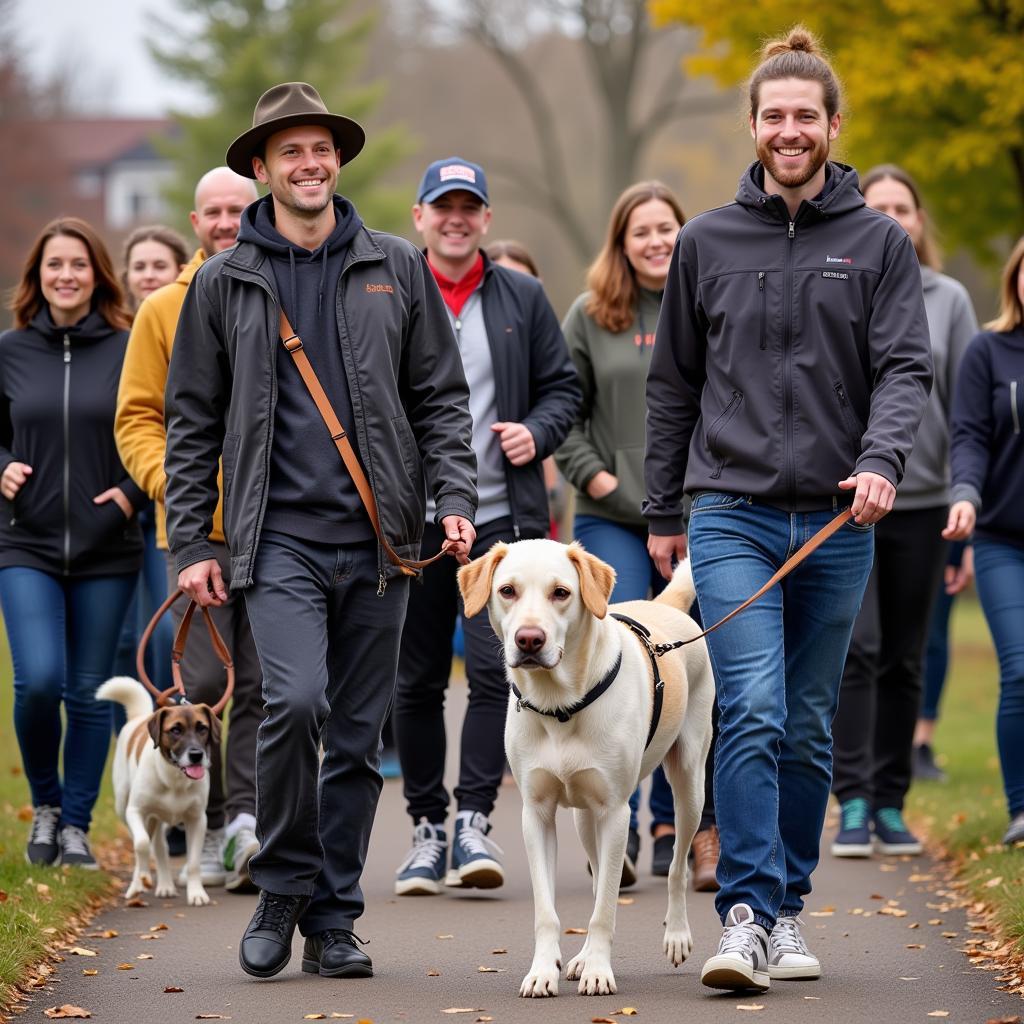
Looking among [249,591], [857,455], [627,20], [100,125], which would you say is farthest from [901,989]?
[100,125]

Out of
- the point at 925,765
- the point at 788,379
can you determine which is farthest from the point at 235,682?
the point at 925,765

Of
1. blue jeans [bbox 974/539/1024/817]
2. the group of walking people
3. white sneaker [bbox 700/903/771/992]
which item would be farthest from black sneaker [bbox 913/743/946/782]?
white sneaker [bbox 700/903/771/992]

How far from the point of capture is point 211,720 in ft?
26.4

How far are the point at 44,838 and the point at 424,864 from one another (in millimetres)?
1826

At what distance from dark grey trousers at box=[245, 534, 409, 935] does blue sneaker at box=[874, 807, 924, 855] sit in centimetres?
385

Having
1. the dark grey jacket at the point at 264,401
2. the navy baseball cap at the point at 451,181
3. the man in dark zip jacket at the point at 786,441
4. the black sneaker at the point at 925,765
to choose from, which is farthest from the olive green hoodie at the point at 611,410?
the black sneaker at the point at 925,765

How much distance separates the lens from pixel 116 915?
7672mm

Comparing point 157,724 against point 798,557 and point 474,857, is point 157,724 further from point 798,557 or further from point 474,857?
point 798,557

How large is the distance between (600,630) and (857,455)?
0.99 meters

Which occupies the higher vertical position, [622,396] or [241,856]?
[622,396]

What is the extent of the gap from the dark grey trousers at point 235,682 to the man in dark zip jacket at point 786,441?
110 inches

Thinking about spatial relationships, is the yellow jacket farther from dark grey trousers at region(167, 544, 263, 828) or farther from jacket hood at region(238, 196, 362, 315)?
jacket hood at region(238, 196, 362, 315)

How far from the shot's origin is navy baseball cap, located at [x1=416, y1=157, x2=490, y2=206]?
8.27 m

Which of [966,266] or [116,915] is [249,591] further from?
[966,266]
